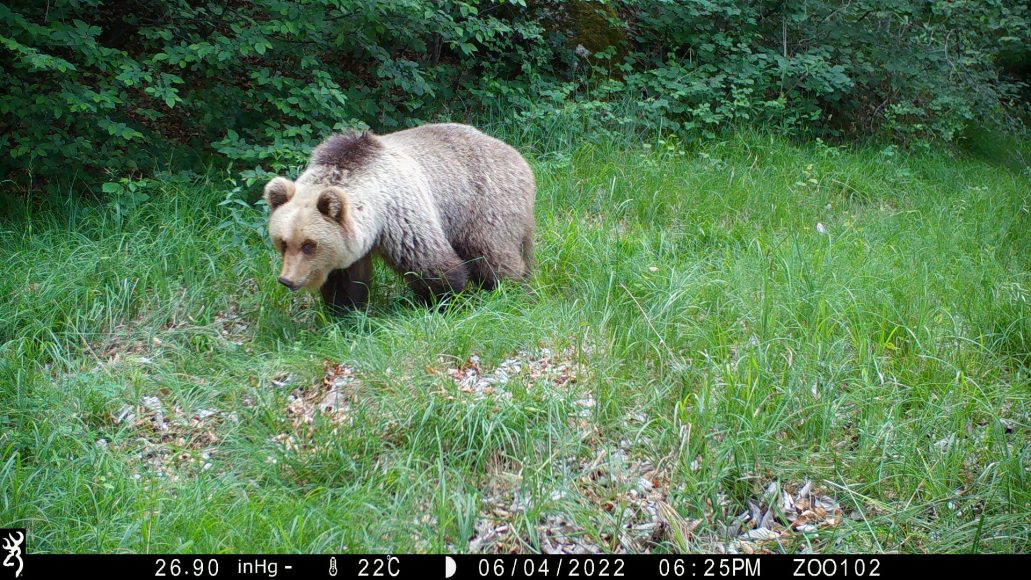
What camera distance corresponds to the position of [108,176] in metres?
7.19

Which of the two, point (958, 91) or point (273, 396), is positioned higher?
point (958, 91)

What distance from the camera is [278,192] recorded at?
514 centimetres

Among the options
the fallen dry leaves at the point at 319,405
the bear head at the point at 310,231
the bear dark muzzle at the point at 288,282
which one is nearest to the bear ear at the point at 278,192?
the bear head at the point at 310,231

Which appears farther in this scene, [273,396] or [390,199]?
[390,199]

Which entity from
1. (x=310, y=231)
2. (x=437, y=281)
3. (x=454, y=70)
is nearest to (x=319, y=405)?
(x=310, y=231)

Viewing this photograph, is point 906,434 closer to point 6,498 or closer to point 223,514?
point 223,514

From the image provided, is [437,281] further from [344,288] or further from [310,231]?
[310,231]

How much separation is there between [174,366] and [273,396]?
1059 mm

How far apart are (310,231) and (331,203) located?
0.23 m

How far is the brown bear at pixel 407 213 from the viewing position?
505cm

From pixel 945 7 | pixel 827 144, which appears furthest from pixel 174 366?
pixel 945 7
